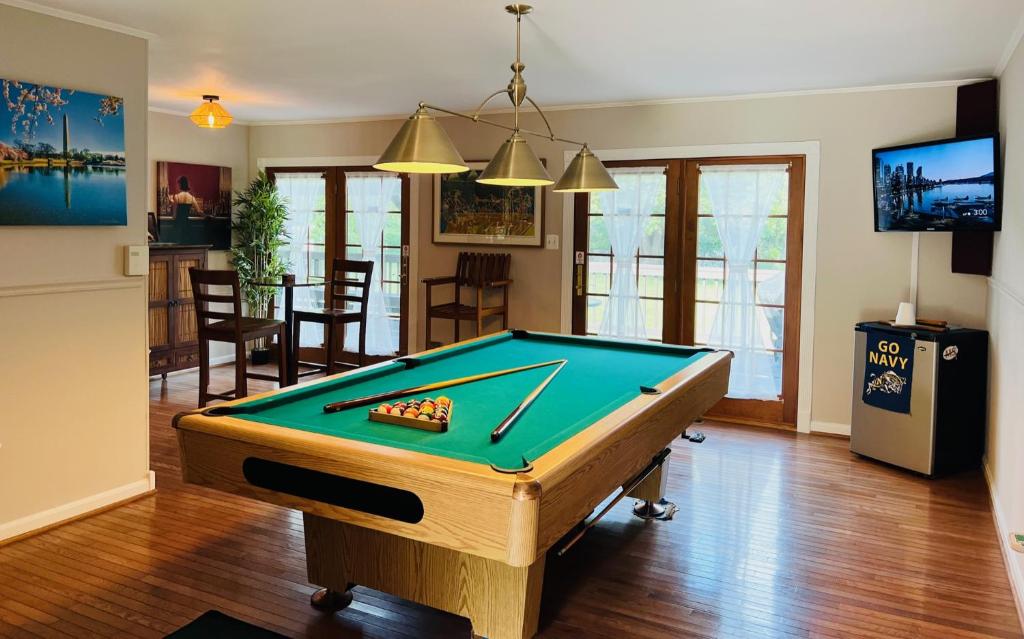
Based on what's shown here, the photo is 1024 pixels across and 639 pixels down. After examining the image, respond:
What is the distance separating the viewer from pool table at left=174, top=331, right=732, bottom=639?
6.38 feet

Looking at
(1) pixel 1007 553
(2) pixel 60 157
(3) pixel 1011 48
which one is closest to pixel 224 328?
(2) pixel 60 157

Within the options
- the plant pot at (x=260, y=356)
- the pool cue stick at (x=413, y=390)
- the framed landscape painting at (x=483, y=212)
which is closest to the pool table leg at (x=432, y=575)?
the pool cue stick at (x=413, y=390)

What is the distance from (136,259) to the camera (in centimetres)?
396

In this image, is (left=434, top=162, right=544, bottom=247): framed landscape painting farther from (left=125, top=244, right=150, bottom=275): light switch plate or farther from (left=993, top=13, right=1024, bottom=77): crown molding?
(left=993, top=13, right=1024, bottom=77): crown molding

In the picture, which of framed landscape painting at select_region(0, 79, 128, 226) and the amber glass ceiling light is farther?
the amber glass ceiling light

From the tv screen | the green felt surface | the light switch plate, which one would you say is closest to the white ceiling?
the tv screen

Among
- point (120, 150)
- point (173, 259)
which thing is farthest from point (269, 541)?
point (173, 259)

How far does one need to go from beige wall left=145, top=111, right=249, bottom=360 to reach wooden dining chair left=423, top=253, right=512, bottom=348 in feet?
7.59

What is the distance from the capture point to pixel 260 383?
680 centimetres

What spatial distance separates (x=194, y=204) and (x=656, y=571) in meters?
5.54

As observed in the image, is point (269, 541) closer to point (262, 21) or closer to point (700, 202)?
point (262, 21)

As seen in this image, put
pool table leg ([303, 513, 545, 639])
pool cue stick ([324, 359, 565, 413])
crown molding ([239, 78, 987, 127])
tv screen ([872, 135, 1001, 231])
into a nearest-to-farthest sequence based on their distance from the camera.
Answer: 1. pool table leg ([303, 513, 545, 639])
2. pool cue stick ([324, 359, 565, 413])
3. tv screen ([872, 135, 1001, 231])
4. crown molding ([239, 78, 987, 127])

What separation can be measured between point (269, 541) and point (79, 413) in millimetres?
1176

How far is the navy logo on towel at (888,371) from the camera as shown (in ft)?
15.1
